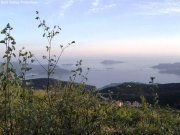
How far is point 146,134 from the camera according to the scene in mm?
12109

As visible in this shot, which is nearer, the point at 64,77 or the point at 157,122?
the point at 64,77

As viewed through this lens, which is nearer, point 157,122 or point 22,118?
point 22,118

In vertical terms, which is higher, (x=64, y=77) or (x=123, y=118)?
(x=64, y=77)

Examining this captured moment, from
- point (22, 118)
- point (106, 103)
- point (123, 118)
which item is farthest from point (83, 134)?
point (123, 118)

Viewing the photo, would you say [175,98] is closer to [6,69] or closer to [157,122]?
[157,122]

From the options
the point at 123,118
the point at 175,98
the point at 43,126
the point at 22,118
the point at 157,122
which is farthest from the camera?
the point at 175,98

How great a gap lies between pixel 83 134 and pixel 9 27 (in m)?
2.39

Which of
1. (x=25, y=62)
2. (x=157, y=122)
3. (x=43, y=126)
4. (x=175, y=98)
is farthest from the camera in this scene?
(x=175, y=98)

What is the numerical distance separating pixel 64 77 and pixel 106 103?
5.51ft

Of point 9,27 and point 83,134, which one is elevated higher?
point 9,27

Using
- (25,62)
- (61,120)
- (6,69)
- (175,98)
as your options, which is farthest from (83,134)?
(175,98)

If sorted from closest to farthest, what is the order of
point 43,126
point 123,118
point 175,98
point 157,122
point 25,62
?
point 43,126, point 25,62, point 157,122, point 123,118, point 175,98

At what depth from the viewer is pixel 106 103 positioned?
13.4 metres

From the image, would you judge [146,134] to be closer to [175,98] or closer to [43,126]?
[43,126]
